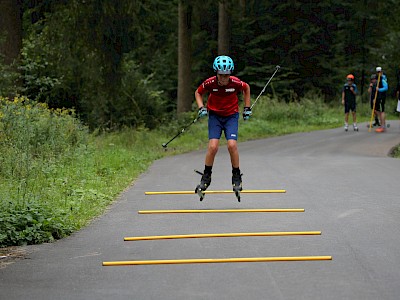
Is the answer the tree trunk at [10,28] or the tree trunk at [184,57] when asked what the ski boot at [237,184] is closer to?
the tree trunk at [10,28]

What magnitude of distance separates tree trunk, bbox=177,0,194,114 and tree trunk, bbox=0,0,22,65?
920cm

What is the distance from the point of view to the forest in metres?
24.8

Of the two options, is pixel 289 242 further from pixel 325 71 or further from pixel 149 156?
pixel 325 71

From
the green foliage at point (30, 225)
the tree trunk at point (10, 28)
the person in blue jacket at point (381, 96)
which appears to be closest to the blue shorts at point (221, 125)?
the green foliage at point (30, 225)

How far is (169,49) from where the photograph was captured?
Result: 4631 centimetres

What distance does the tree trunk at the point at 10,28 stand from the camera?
23594 millimetres

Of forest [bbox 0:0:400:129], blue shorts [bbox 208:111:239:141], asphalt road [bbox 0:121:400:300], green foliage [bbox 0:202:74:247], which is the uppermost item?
forest [bbox 0:0:400:129]

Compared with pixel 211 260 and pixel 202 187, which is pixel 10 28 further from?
pixel 211 260

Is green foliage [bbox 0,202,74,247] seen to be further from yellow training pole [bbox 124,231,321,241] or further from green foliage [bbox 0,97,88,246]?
yellow training pole [bbox 124,231,321,241]

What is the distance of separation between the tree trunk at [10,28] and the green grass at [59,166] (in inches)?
166

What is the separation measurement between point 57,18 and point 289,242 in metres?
19.2

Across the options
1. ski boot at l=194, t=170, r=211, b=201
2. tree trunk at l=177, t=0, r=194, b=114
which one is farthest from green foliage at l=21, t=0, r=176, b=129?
ski boot at l=194, t=170, r=211, b=201

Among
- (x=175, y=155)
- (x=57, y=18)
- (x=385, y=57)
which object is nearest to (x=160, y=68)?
(x=385, y=57)

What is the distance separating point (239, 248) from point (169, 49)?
3879 cm
